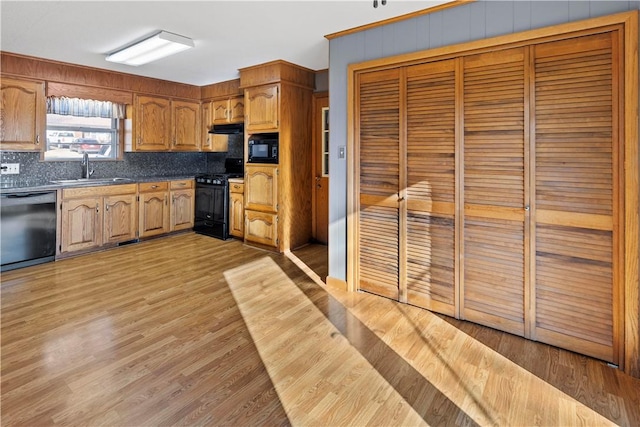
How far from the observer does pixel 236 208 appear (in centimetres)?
562

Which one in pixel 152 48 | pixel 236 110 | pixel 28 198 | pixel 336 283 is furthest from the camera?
pixel 236 110

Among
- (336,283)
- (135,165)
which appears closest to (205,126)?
(135,165)

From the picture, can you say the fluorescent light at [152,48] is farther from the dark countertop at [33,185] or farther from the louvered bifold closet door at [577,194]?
the louvered bifold closet door at [577,194]

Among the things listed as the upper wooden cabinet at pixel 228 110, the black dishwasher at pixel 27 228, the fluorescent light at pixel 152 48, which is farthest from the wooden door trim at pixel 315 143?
the black dishwasher at pixel 27 228

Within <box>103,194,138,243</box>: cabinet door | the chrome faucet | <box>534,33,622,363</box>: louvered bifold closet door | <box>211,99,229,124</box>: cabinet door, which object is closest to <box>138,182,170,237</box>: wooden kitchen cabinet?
<box>103,194,138,243</box>: cabinet door

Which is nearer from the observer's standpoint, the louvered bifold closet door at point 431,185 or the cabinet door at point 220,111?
the louvered bifold closet door at point 431,185

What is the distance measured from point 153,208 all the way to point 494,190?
15.4 ft

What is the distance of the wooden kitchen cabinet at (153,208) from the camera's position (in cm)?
538

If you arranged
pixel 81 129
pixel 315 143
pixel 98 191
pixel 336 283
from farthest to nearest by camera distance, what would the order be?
pixel 315 143 < pixel 81 129 < pixel 98 191 < pixel 336 283

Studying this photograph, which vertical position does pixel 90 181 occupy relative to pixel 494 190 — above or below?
above

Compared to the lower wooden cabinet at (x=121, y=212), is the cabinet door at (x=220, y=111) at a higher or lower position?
higher

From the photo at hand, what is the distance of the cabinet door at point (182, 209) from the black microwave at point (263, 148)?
1414mm

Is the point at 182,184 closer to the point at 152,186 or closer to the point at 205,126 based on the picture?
the point at 152,186

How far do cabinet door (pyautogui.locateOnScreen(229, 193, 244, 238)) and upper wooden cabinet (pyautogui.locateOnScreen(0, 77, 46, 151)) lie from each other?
8.06 feet
